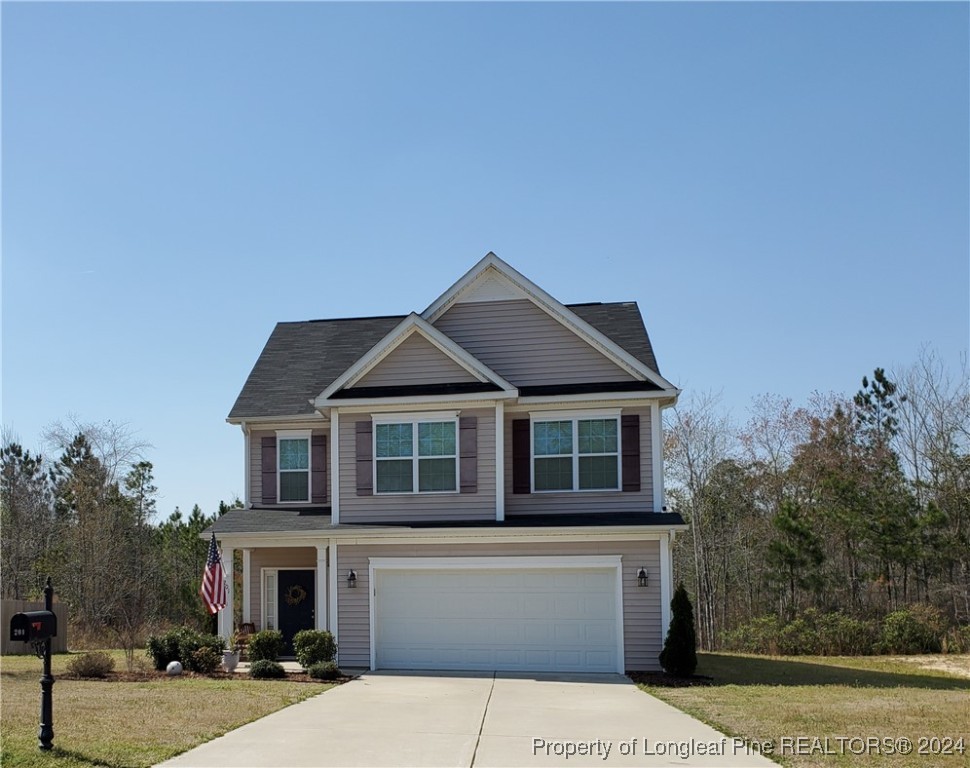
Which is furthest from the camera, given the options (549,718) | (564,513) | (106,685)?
(564,513)

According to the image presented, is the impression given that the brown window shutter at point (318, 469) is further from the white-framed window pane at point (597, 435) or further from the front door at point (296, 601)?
the white-framed window pane at point (597, 435)

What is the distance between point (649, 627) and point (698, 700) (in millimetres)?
4289

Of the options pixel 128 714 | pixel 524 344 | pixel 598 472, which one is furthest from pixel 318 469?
pixel 128 714

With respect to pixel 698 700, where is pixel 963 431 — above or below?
above

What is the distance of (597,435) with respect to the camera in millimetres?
20938

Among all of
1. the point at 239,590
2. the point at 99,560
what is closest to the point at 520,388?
the point at 239,590

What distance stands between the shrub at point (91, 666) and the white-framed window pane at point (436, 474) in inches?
273

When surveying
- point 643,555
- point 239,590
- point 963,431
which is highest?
point 963,431

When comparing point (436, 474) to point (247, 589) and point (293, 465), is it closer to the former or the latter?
point (293, 465)

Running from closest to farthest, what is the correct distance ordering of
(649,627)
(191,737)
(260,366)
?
(191,737), (649,627), (260,366)

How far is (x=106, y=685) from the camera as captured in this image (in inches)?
634

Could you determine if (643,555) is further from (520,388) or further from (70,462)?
(70,462)

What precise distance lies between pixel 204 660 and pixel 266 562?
4.48 meters

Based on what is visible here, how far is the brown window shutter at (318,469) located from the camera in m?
22.9
